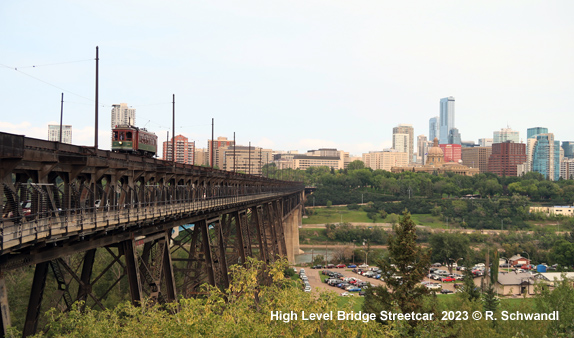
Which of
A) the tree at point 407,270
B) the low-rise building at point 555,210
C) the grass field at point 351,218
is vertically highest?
the tree at point 407,270

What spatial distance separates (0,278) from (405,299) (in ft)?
87.1

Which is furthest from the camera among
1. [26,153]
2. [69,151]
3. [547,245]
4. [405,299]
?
[547,245]

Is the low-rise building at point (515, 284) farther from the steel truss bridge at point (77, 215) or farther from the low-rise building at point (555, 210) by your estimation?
the low-rise building at point (555, 210)

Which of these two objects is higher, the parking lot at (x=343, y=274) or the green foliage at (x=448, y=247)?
the green foliage at (x=448, y=247)

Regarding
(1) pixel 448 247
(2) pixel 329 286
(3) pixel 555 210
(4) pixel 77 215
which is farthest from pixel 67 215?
(3) pixel 555 210

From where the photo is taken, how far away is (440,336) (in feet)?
68.6

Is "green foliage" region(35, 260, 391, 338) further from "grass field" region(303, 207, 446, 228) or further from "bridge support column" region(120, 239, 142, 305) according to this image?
"grass field" region(303, 207, 446, 228)

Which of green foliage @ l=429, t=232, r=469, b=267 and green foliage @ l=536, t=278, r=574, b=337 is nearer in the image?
green foliage @ l=536, t=278, r=574, b=337

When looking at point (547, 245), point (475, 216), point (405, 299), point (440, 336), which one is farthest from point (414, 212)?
point (440, 336)

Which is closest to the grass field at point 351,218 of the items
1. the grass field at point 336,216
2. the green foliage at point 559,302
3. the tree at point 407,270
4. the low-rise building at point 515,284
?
the grass field at point 336,216

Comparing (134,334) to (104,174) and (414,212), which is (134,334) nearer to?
(104,174)

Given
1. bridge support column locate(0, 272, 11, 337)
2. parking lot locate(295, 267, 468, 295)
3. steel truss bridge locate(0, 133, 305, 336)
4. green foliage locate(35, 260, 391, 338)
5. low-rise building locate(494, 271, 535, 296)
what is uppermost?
steel truss bridge locate(0, 133, 305, 336)

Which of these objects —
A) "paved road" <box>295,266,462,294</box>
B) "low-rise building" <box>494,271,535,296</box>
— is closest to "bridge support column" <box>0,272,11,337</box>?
"paved road" <box>295,266,462,294</box>

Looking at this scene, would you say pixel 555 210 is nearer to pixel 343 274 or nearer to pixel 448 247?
pixel 448 247
